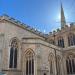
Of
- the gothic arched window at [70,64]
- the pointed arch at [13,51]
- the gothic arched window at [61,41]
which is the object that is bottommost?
the gothic arched window at [70,64]

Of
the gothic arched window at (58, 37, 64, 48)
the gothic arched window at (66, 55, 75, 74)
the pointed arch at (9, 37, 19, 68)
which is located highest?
the gothic arched window at (58, 37, 64, 48)

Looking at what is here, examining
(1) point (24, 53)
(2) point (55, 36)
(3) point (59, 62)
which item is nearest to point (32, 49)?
(1) point (24, 53)

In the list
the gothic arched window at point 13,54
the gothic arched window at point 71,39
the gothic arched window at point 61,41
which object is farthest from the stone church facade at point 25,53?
the gothic arched window at point 61,41

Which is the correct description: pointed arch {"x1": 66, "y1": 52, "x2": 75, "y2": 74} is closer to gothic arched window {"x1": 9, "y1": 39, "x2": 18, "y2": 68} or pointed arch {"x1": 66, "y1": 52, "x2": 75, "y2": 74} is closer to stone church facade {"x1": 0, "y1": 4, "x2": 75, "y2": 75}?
stone church facade {"x1": 0, "y1": 4, "x2": 75, "y2": 75}

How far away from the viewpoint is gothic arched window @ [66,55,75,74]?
23748 millimetres

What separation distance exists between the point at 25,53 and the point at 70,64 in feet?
28.7

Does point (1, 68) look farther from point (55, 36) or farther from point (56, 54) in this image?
point (55, 36)

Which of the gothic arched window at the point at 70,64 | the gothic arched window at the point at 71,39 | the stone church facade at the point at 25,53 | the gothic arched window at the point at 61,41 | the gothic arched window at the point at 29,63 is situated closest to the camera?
the stone church facade at the point at 25,53

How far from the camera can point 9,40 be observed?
771 inches

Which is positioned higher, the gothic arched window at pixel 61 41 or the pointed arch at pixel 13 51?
the gothic arched window at pixel 61 41

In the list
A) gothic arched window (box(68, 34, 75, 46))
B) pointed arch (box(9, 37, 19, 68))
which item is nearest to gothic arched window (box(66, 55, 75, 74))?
gothic arched window (box(68, 34, 75, 46))

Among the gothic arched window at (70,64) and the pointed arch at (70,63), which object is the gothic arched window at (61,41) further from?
the gothic arched window at (70,64)

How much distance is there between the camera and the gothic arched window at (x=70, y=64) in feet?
77.9

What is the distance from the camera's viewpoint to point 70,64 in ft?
79.7
